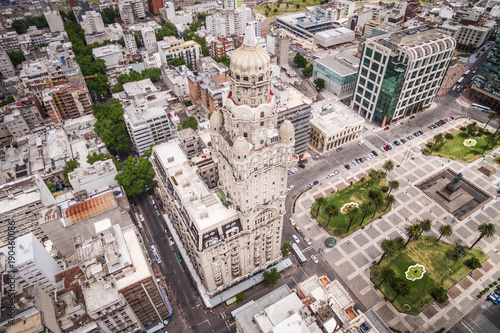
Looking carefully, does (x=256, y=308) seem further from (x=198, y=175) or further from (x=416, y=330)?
(x=416, y=330)

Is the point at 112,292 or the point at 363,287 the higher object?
the point at 112,292

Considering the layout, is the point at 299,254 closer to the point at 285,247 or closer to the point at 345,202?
the point at 285,247

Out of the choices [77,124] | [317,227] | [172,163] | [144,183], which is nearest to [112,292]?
[172,163]

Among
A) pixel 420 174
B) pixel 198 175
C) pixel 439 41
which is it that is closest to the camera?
pixel 198 175

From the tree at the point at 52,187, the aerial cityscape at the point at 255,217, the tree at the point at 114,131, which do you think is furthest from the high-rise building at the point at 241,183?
the tree at the point at 52,187

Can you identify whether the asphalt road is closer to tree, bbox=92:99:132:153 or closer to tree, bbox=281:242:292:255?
tree, bbox=281:242:292:255

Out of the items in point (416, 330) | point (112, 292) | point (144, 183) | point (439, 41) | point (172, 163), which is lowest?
point (416, 330)

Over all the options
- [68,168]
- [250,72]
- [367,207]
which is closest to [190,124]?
[68,168]
